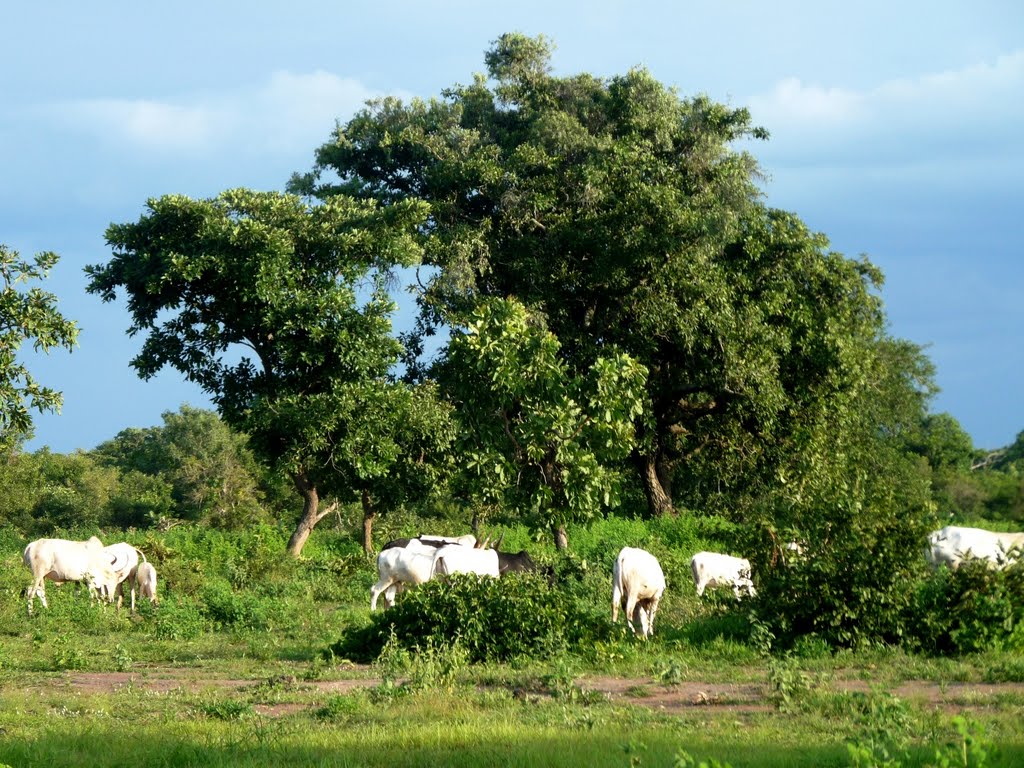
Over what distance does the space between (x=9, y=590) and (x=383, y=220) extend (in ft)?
41.4

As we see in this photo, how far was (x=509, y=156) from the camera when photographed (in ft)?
113

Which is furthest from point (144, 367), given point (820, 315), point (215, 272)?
point (820, 315)

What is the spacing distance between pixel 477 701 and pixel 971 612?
6.18m

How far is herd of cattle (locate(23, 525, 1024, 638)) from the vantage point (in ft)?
51.8

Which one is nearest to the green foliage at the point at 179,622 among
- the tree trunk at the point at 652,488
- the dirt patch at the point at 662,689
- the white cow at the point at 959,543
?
the dirt patch at the point at 662,689

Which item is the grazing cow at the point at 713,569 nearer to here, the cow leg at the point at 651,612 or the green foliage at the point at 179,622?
the cow leg at the point at 651,612

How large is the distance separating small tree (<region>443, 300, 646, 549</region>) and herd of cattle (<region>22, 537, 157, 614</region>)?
6771mm

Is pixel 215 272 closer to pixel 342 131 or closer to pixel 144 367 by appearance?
pixel 144 367

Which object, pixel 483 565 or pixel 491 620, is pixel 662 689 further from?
pixel 483 565

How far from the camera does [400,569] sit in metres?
18.8

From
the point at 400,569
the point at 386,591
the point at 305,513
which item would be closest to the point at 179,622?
the point at 386,591

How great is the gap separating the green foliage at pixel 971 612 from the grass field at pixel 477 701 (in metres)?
0.45

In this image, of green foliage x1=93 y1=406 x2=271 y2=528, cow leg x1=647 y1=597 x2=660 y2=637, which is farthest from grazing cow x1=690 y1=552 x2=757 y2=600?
green foliage x1=93 y1=406 x2=271 y2=528

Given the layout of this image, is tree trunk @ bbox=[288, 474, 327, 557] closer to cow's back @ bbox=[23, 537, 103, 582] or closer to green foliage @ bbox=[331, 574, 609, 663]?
cow's back @ bbox=[23, 537, 103, 582]
